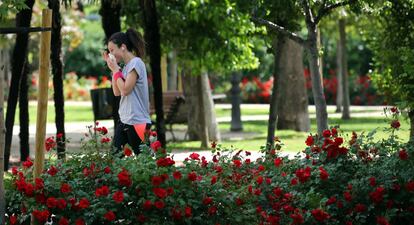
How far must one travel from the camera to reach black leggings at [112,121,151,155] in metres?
8.91

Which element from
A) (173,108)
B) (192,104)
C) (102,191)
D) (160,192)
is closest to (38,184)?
(102,191)

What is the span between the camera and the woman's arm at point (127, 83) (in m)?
8.70

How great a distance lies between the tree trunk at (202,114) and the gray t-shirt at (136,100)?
30.3 feet

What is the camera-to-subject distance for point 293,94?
2277 centimetres

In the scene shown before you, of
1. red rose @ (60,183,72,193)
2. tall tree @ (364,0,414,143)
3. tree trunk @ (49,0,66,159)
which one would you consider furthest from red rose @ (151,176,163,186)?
tree trunk @ (49,0,66,159)

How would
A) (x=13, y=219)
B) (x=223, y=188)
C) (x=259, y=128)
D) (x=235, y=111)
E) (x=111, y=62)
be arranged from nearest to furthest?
1. (x=13, y=219)
2. (x=223, y=188)
3. (x=111, y=62)
4. (x=235, y=111)
5. (x=259, y=128)

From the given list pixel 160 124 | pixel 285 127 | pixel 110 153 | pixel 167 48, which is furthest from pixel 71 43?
pixel 110 153

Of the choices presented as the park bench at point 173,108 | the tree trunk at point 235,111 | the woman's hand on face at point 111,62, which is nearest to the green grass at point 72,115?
the tree trunk at point 235,111

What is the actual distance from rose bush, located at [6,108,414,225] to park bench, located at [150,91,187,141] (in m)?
12.4

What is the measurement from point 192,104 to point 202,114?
1.48 meters

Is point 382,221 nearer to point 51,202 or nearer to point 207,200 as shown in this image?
point 207,200

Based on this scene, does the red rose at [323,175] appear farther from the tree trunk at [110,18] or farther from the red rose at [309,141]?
the tree trunk at [110,18]

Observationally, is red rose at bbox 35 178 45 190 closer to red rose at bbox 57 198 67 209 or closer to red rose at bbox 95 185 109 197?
red rose at bbox 57 198 67 209

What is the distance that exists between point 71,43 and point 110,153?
2922 cm
